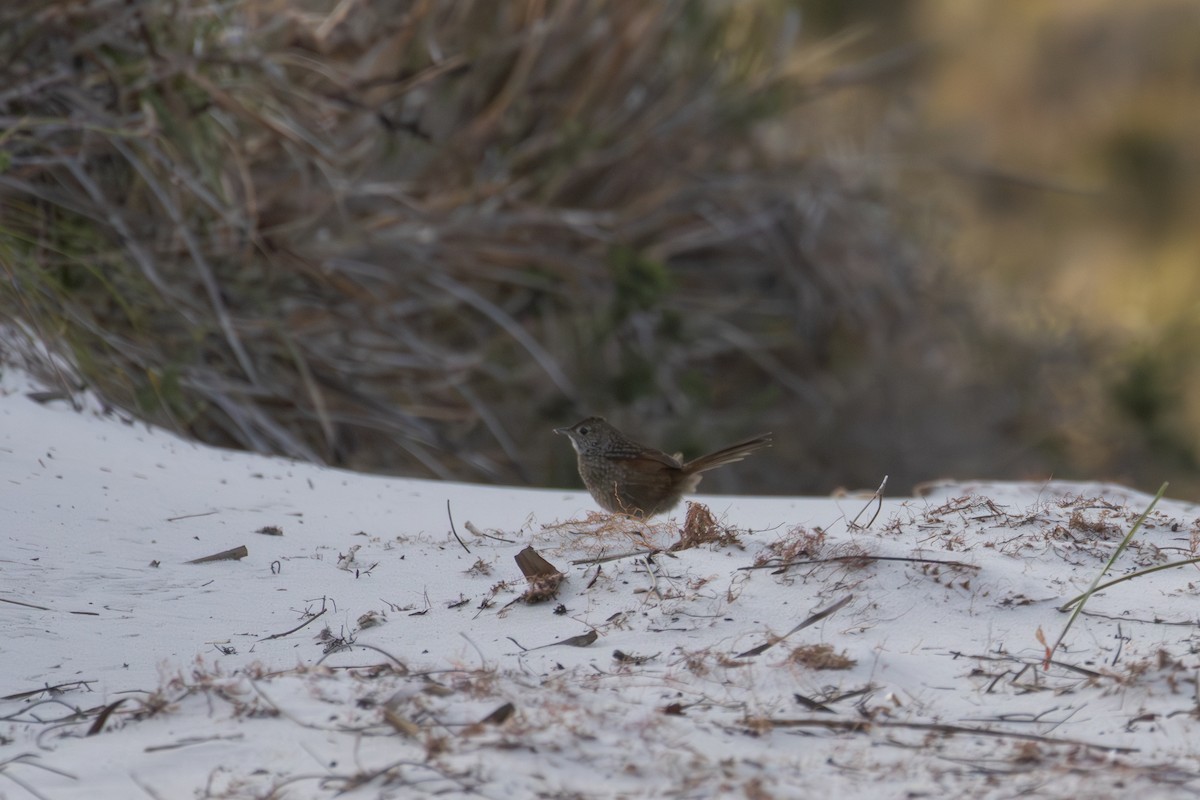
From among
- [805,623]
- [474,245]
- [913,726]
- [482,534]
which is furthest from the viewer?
[474,245]

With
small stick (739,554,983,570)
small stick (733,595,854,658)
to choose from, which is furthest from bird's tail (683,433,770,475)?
small stick (733,595,854,658)

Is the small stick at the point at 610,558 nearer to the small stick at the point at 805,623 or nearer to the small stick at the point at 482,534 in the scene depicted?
the small stick at the point at 482,534

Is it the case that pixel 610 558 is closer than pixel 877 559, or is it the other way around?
pixel 877 559

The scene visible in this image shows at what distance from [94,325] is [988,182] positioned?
12804 mm

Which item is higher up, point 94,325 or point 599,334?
point 94,325

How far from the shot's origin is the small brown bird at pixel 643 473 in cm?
360

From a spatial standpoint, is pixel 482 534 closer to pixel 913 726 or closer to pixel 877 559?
pixel 877 559

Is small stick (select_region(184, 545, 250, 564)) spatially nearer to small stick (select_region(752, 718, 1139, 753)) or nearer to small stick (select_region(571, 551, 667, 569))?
small stick (select_region(571, 551, 667, 569))

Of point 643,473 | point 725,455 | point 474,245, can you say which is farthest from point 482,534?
point 474,245

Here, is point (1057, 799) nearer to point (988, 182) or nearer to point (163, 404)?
point (163, 404)

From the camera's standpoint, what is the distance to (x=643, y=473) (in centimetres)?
363

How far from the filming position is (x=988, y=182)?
50.1 ft

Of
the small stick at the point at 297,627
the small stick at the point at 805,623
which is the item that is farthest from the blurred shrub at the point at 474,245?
the small stick at the point at 805,623

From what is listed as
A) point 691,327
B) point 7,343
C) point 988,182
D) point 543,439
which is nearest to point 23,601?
point 7,343
